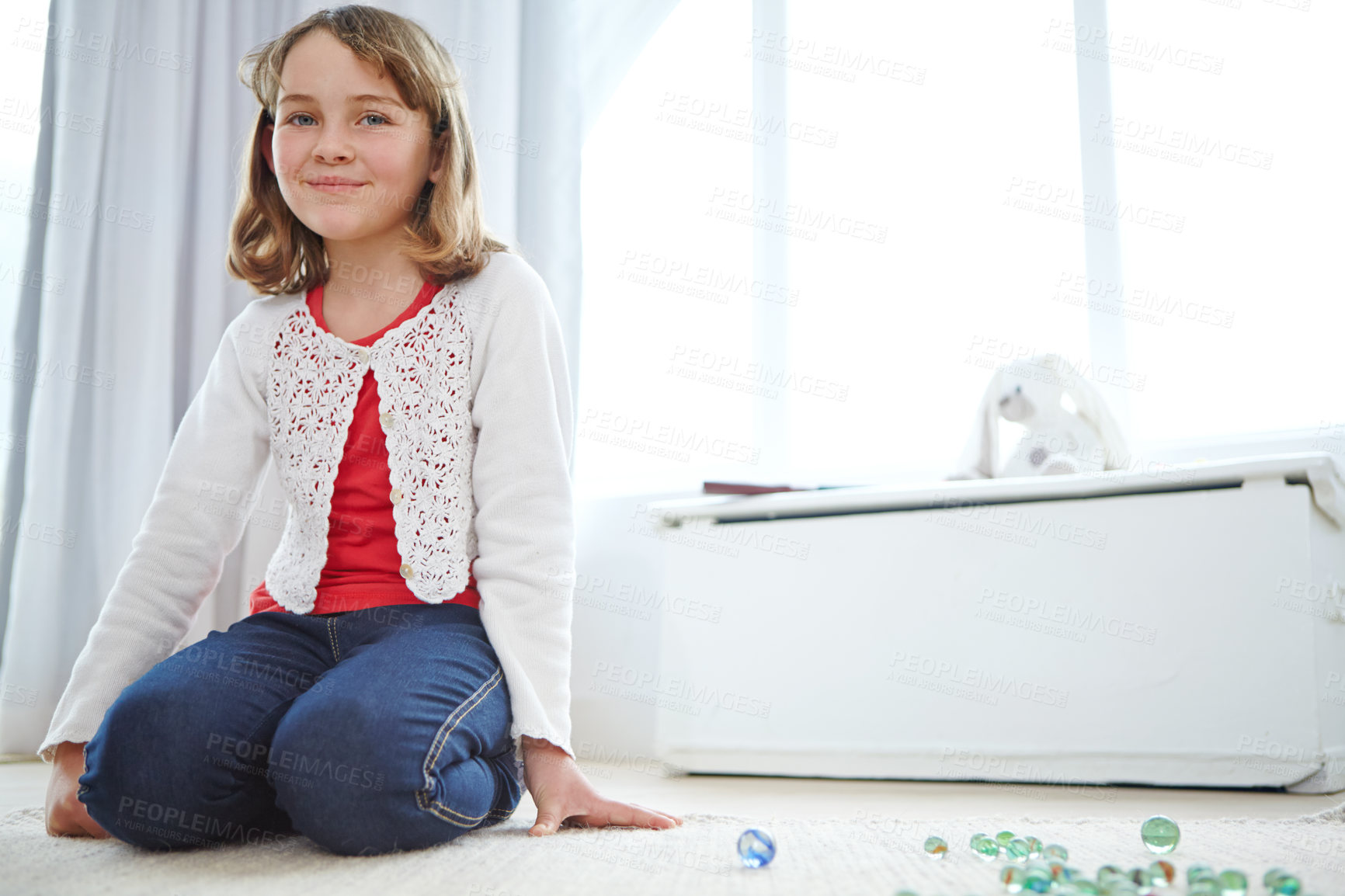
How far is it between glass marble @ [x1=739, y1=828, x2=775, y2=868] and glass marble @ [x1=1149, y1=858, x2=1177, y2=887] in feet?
0.74

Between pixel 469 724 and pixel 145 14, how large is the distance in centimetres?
170

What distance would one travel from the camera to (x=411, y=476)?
0.92 metres

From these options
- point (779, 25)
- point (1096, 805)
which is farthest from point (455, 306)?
point (779, 25)

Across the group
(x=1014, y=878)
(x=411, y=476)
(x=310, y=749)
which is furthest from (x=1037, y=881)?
(x=411, y=476)

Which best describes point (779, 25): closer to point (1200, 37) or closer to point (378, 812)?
point (1200, 37)

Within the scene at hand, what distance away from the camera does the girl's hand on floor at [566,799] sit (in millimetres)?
806

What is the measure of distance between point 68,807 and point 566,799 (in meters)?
0.40

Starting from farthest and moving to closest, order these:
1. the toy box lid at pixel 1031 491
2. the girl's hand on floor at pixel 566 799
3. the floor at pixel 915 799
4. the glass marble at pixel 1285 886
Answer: the toy box lid at pixel 1031 491, the floor at pixel 915 799, the girl's hand on floor at pixel 566 799, the glass marble at pixel 1285 886

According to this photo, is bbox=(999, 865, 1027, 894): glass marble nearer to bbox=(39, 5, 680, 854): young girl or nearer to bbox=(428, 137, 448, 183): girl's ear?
bbox=(39, 5, 680, 854): young girl

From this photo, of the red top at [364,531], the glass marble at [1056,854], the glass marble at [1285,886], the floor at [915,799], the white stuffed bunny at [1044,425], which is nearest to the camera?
the glass marble at [1285,886]

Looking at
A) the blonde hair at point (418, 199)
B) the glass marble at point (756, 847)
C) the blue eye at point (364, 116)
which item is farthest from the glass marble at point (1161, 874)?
the blue eye at point (364, 116)

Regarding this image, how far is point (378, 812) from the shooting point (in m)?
0.70

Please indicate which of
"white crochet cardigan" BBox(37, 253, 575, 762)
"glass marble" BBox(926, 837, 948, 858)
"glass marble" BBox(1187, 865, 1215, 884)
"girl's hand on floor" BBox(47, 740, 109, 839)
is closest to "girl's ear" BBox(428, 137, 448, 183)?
"white crochet cardigan" BBox(37, 253, 575, 762)

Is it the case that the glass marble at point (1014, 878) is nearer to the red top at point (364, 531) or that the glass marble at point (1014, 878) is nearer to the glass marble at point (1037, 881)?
the glass marble at point (1037, 881)
